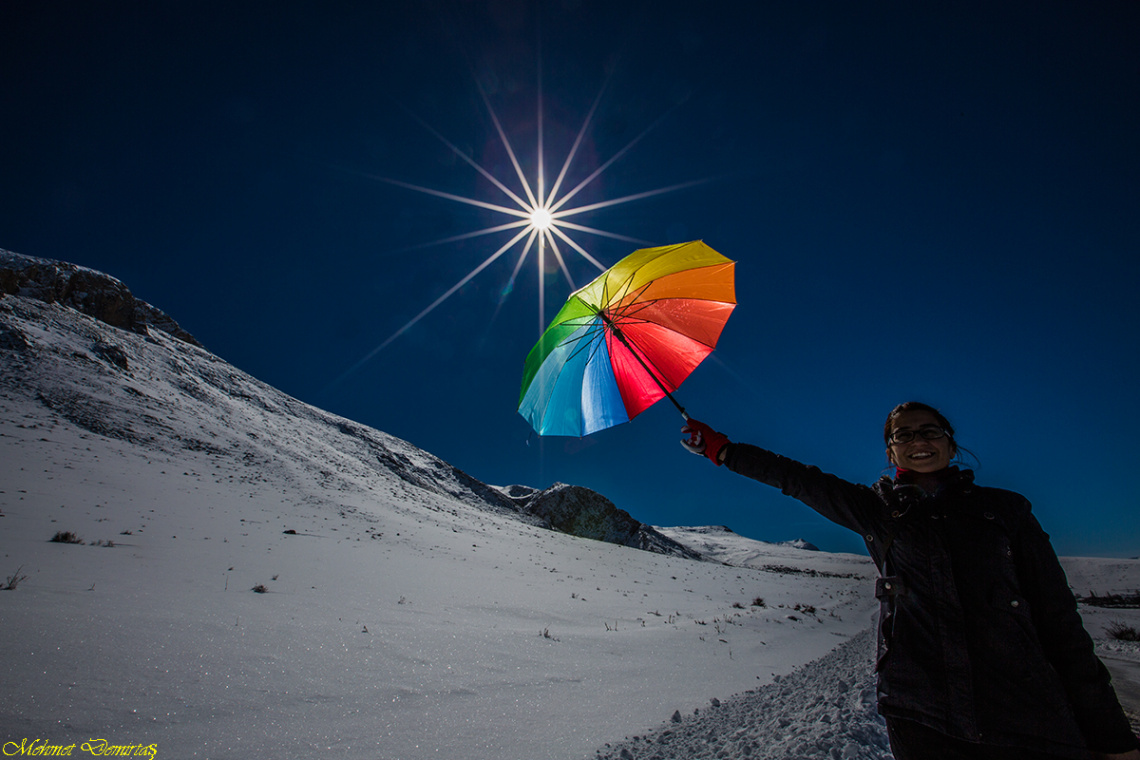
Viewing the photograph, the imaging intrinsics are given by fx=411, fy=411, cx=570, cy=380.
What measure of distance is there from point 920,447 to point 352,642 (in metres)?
5.84

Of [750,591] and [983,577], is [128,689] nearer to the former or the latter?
[983,577]

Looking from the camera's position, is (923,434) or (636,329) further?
(636,329)

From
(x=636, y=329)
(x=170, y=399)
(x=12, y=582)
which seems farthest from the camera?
(x=170, y=399)

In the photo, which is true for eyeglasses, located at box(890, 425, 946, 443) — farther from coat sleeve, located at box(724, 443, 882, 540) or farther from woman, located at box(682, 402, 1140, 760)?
coat sleeve, located at box(724, 443, 882, 540)

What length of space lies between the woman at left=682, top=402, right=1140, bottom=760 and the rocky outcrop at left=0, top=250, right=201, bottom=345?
5766 cm

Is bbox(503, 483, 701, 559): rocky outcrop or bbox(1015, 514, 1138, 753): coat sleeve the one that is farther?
bbox(503, 483, 701, 559): rocky outcrop

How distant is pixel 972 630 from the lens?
6.00 feet

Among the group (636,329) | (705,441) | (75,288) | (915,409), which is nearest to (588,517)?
(636,329)

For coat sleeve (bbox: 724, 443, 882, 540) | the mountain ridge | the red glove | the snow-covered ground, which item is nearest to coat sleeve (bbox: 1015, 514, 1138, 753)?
coat sleeve (bbox: 724, 443, 882, 540)

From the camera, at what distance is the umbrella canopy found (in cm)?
395

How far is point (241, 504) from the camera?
50.1 feet

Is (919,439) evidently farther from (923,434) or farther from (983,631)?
(983,631)

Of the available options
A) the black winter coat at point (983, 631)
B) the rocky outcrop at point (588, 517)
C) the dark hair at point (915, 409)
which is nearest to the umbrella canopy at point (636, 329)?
the dark hair at point (915, 409)

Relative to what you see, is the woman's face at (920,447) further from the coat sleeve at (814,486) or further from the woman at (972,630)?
the coat sleeve at (814,486)
